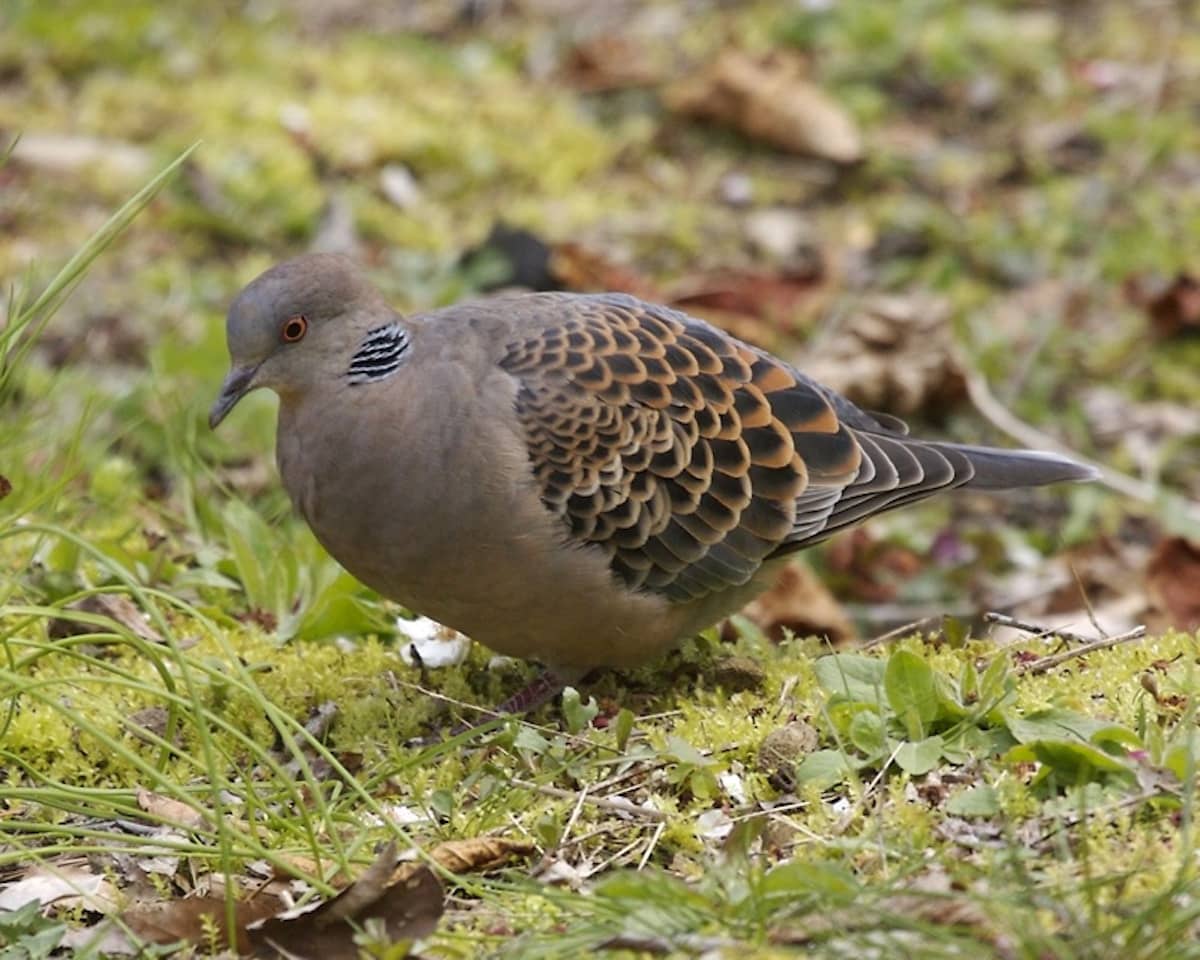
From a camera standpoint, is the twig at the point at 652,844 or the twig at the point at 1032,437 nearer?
the twig at the point at 652,844

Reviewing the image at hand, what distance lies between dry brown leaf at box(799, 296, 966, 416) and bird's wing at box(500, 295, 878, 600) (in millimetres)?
2372

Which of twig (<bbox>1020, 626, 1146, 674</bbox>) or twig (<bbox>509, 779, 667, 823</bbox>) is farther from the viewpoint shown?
twig (<bbox>1020, 626, 1146, 674</bbox>)

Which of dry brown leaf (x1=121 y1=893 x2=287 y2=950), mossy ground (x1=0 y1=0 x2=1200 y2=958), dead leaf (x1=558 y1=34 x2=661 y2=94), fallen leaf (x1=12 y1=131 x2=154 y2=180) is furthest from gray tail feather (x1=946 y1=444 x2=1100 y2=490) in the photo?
dead leaf (x1=558 y1=34 x2=661 y2=94)

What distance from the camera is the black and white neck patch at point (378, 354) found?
447 cm

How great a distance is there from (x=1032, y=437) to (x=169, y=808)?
4244 millimetres

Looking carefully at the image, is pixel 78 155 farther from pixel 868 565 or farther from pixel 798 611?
pixel 798 611

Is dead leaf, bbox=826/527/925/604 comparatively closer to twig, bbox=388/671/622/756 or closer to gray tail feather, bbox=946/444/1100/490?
gray tail feather, bbox=946/444/1100/490

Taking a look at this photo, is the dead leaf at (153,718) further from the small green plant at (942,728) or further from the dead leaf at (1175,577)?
the dead leaf at (1175,577)

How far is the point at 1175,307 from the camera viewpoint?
776 cm

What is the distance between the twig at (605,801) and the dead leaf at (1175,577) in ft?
8.93

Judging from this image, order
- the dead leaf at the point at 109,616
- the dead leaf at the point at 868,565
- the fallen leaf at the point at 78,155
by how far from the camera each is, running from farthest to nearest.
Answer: the fallen leaf at the point at 78,155, the dead leaf at the point at 868,565, the dead leaf at the point at 109,616

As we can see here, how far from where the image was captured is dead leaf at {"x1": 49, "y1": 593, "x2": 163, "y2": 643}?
4715 millimetres

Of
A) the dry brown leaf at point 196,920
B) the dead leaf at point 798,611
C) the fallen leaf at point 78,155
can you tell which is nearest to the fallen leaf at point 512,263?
the fallen leaf at point 78,155

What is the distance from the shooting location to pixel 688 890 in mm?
2992
